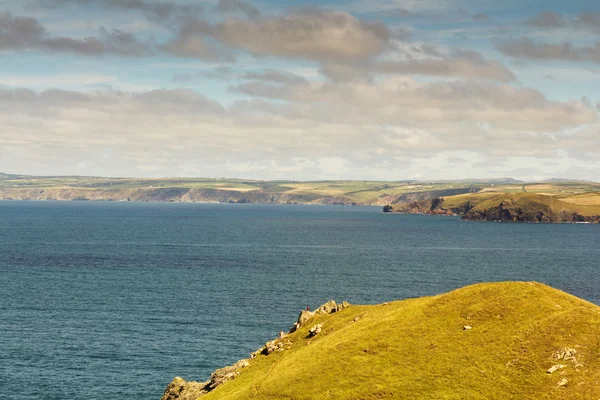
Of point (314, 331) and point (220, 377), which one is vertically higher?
point (314, 331)

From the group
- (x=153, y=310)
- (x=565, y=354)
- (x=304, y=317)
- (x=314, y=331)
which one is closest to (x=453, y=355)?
(x=565, y=354)

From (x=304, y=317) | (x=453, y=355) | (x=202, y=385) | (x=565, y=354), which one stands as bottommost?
(x=202, y=385)

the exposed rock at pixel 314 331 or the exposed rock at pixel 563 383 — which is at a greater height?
the exposed rock at pixel 563 383

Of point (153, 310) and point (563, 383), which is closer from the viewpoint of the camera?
point (563, 383)

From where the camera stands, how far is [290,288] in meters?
160

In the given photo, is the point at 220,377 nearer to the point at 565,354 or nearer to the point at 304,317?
the point at 304,317

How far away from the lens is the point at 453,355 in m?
55.7

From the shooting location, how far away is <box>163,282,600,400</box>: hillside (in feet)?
169

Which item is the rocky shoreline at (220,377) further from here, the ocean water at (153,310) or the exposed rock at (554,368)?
the exposed rock at (554,368)

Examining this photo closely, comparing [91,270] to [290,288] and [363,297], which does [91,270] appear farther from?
[363,297]

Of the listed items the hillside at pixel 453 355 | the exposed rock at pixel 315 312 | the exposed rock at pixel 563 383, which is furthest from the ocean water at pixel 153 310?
the exposed rock at pixel 563 383

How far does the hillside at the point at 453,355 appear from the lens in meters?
51.4

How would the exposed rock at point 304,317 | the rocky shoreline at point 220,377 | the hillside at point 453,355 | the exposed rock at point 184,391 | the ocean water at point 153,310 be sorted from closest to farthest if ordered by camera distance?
the hillside at point 453,355, the rocky shoreline at point 220,377, the exposed rock at point 184,391, the exposed rock at point 304,317, the ocean water at point 153,310

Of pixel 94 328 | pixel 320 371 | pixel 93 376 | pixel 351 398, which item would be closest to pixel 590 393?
pixel 351 398
